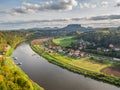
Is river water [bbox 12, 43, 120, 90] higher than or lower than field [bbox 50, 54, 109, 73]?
higher

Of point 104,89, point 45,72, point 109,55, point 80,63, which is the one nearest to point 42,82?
point 45,72

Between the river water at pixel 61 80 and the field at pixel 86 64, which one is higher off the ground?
the river water at pixel 61 80

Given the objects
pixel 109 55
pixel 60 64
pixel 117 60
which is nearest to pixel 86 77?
pixel 60 64

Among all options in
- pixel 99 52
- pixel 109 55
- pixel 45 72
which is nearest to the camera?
pixel 45 72

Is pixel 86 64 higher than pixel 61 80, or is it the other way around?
pixel 61 80

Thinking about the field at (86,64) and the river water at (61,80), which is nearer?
the river water at (61,80)

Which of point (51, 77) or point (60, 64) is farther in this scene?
point (60, 64)

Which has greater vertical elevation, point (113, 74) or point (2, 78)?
point (2, 78)

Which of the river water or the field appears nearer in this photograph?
the river water

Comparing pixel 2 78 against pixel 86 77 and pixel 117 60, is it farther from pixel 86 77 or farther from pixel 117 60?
pixel 117 60

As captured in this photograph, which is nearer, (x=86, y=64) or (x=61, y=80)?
(x=61, y=80)

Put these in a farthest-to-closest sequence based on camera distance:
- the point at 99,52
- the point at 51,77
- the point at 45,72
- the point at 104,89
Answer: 1. the point at 99,52
2. the point at 45,72
3. the point at 51,77
4. the point at 104,89
